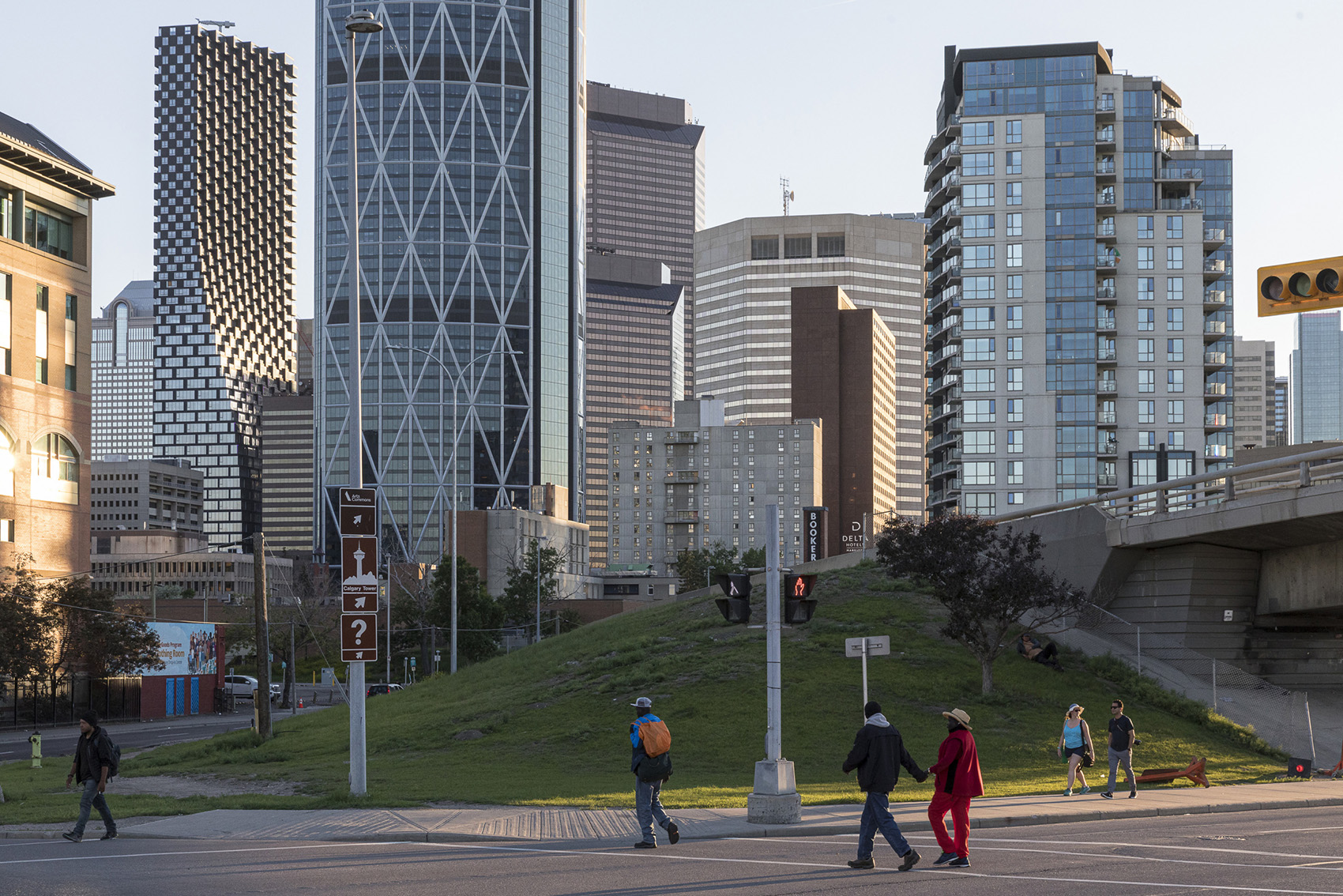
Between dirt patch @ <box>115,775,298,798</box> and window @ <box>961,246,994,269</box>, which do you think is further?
window @ <box>961,246,994,269</box>

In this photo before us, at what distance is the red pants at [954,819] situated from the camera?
50.6 ft

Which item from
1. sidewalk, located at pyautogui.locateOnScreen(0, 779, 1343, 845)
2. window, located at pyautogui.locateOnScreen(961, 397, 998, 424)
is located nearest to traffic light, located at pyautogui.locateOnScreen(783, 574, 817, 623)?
sidewalk, located at pyautogui.locateOnScreen(0, 779, 1343, 845)

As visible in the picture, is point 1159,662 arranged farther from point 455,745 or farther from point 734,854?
point 734,854

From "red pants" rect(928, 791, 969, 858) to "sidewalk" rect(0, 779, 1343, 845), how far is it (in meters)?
3.65

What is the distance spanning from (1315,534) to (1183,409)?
8993 centimetres

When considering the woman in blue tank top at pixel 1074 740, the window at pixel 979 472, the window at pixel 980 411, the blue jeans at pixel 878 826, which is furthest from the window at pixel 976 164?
the blue jeans at pixel 878 826

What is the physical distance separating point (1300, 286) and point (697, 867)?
30.2 feet

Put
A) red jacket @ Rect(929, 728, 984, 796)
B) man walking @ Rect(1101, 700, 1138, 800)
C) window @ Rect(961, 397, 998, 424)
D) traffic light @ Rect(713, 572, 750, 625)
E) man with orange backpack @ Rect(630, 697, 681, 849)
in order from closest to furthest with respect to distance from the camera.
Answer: red jacket @ Rect(929, 728, 984, 796) → man with orange backpack @ Rect(630, 697, 681, 849) → traffic light @ Rect(713, 572, 750, 625) → man walking @ Rect(1101, 700, 1138, 800) → window @ Rect(961, 397, 998, 424)

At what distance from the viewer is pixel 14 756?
45062mm

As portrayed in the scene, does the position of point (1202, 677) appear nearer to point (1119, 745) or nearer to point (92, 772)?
point (1119, 745)

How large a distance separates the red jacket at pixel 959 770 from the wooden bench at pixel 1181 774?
13173 mm

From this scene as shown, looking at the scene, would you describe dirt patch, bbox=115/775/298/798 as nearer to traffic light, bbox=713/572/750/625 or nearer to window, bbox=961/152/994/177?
traffic light, bbox=713/572/750/625

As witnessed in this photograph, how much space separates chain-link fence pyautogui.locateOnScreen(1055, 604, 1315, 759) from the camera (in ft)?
110

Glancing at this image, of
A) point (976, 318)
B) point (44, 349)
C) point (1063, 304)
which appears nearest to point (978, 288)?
point (976, 318)
